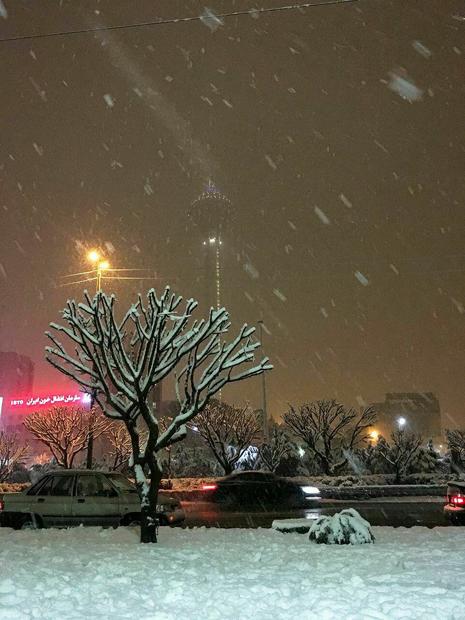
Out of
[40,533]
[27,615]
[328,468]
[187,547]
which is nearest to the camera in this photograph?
[27,615]

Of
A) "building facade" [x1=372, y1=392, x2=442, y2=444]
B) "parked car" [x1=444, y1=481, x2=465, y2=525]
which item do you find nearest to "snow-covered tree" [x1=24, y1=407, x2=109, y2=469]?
"parked car" [x1=444, y1=481, x2=465, y2=525]

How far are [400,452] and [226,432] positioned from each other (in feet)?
34.3

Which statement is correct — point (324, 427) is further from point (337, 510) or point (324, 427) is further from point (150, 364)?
point (150, 364)

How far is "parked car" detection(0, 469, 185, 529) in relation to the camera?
11570mm

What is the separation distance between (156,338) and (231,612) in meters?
5.52

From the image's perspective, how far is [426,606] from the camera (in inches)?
214

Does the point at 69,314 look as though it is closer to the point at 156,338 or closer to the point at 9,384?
the point at 156,338

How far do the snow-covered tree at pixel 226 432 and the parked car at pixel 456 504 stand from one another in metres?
20.1

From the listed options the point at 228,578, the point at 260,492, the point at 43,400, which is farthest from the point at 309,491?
the point at 43,400

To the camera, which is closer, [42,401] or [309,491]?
[309,491]

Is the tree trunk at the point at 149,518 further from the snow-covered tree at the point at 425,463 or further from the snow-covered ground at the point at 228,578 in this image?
the snow-covered tree at the point at 425,463

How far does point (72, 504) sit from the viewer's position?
11688 millimetres

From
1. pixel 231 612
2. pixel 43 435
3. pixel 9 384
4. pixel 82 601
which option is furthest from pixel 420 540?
pixel 9 384

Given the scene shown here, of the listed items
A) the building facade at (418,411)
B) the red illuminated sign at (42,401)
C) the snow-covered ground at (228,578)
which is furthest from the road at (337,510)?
the building facade at (418,411)
